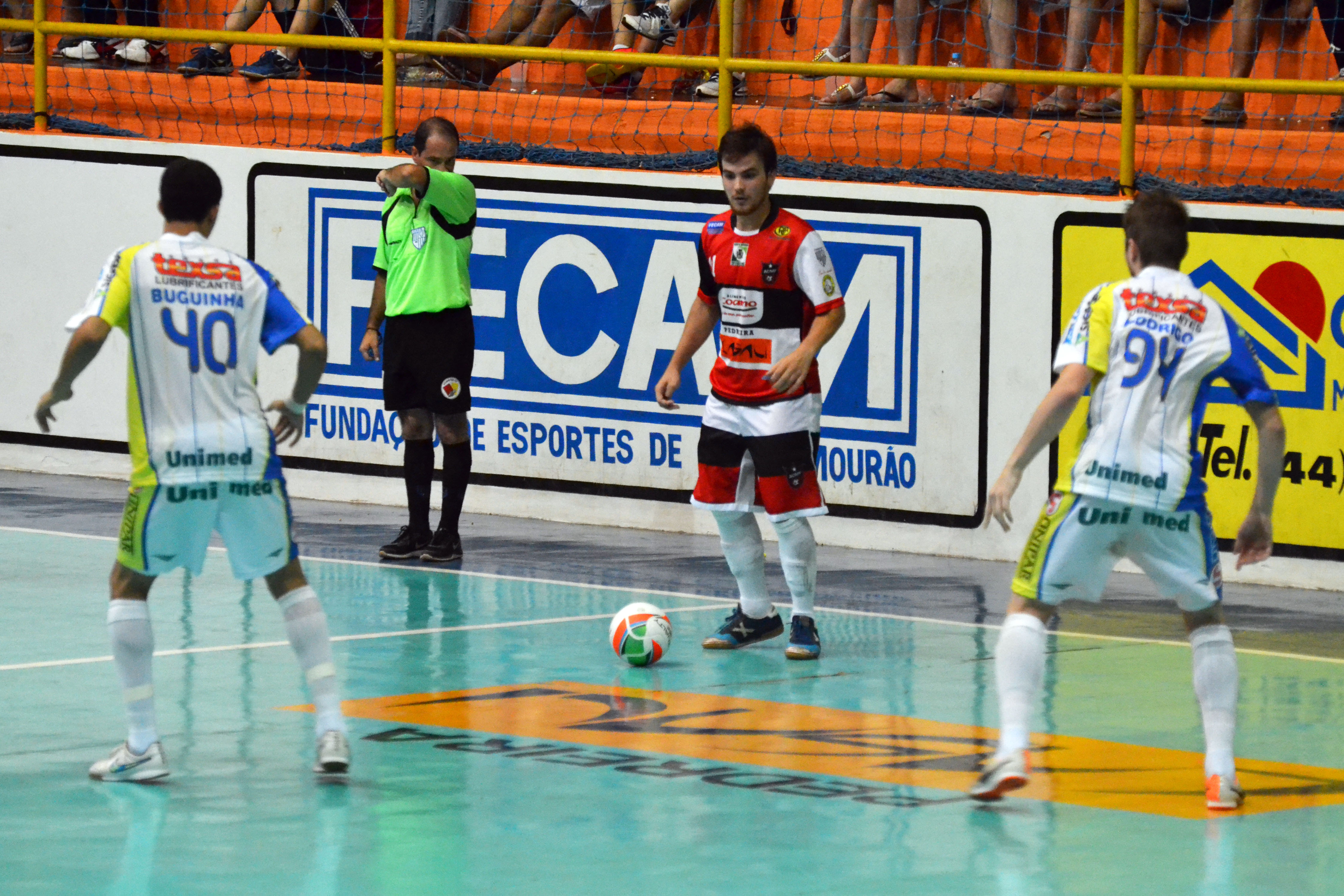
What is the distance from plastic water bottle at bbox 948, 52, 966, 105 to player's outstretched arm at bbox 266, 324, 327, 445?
25.5 feet

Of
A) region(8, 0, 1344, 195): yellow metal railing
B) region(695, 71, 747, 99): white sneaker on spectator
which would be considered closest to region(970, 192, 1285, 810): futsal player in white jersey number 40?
region(8, 0, 1344, 195): yellow metal railing

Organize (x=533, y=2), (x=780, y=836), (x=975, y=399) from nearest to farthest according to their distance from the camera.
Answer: (x=780, y=836) → (x=975, y=399) → (x=533, y=2)

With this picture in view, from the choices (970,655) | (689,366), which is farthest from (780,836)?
(689,366)

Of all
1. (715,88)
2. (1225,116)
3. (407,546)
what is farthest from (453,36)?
(1225,116)

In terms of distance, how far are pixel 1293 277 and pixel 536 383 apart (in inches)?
192

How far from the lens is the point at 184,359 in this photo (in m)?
7.18

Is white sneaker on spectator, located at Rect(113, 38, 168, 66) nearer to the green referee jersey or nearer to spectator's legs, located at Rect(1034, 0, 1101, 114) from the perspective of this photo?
the green referee jersey

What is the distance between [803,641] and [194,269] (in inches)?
146

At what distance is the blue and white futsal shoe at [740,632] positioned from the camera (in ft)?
33.1

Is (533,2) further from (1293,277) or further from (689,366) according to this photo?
(1293,277)

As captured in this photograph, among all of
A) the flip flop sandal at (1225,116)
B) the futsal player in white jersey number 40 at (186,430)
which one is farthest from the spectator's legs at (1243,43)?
the futsal player in white jersey number 40 at (186,430)

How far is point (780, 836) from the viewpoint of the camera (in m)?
6.64

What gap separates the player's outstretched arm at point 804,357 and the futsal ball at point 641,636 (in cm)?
113

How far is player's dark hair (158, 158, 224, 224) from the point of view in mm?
7301
